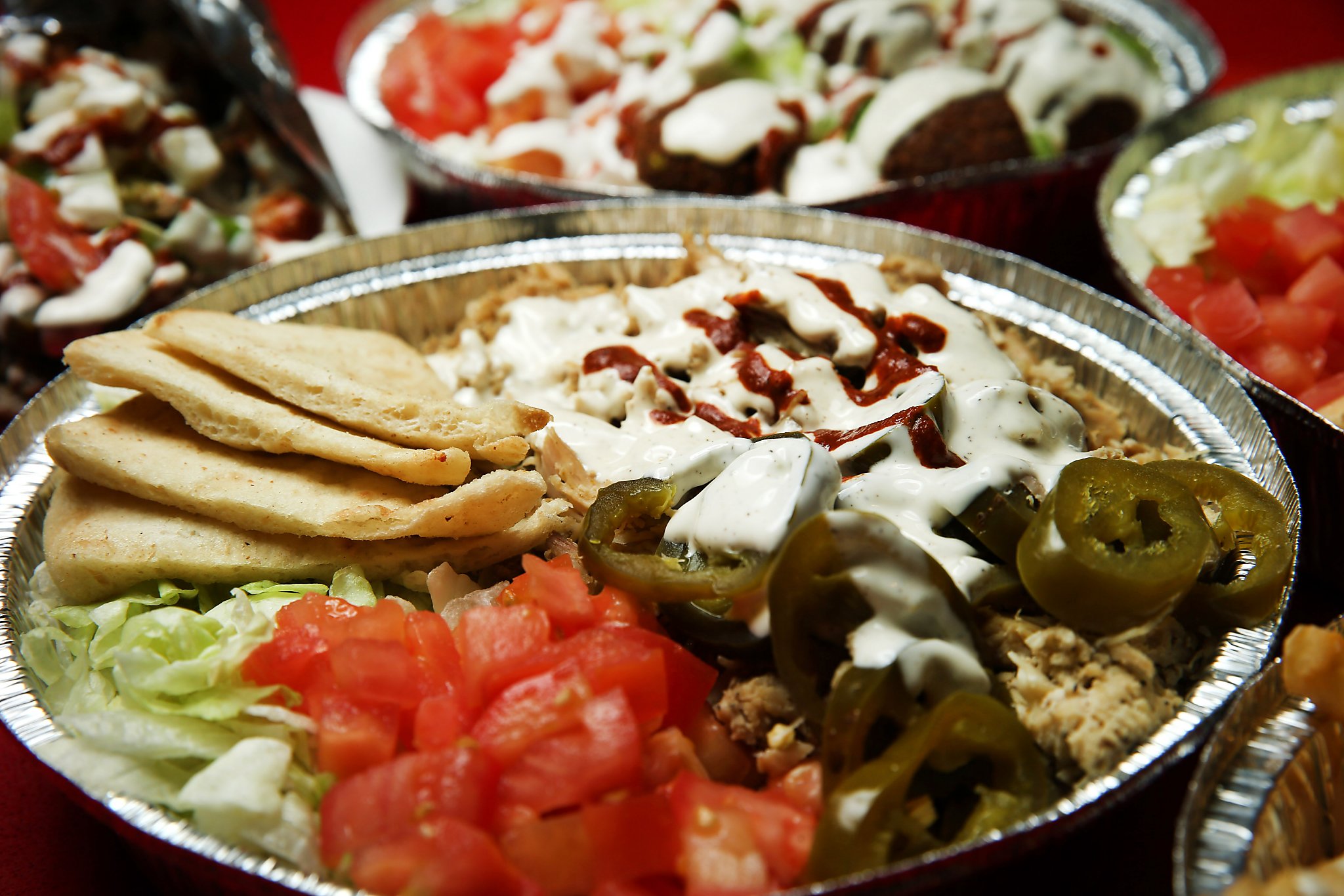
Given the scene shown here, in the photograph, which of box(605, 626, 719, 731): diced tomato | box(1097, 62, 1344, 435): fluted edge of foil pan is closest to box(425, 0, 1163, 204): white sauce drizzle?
box(1097, 62, 1344, 435): fluted edge of foil pan

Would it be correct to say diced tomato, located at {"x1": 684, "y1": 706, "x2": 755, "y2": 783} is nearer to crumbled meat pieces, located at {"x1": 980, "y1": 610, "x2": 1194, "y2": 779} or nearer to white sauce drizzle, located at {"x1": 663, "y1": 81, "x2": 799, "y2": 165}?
crumbled meat pieces, located at {"x1": 980, "y1": 610, "x2": 1194, "y2": 779}

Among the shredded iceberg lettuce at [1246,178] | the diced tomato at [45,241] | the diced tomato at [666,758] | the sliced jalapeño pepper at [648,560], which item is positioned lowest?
the diced tomato at [666,758]

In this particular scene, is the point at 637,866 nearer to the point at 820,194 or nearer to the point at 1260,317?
the point at 1260,317

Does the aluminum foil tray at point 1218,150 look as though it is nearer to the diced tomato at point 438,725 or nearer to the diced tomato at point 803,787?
the diced tomato at point 803,787

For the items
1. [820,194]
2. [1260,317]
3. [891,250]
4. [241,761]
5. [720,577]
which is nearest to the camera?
[241,761]

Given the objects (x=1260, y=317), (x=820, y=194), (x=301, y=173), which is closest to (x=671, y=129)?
(x=820, y=194)

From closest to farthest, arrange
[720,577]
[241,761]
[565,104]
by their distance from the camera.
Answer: [241,761], [720,577], [565,104]

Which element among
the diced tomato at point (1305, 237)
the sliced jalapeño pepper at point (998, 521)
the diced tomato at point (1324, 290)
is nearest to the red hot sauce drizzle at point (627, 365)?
the sliced jalapeño pepper at point (998, 521)

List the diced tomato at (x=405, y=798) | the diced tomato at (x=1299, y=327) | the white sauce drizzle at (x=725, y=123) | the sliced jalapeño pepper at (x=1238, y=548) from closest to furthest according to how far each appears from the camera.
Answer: the diced tomato at (x=405, y=798)
the sliced jalapeño pepper at (x=1238, y=548)
the diced tomato at (x=1299, y=327)
the white sauce drizzle at (x=725, y=123)
